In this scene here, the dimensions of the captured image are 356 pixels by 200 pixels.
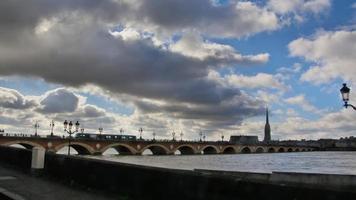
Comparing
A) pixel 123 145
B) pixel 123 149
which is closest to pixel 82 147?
pixel 123 145

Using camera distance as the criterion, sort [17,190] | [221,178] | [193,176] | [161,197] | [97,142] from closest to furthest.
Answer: [221,178] < [193,176] < [161,197] < [17,190] < [97,142]

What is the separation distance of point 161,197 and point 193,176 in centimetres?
127

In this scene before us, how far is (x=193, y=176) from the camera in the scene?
10477mm

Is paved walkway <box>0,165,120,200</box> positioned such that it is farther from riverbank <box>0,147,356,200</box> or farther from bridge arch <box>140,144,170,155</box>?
bridge arch <box>140,144,170,155</box>

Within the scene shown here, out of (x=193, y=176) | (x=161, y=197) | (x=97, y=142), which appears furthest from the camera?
(x=97, y=142)

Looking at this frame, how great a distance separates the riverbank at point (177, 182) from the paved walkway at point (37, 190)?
43 cm

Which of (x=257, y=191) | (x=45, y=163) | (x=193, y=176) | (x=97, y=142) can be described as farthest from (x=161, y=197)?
(x=97, y=142)

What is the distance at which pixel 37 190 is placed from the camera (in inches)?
585

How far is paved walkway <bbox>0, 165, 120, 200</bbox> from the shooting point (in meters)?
13.3

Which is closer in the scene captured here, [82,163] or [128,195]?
[128,195]

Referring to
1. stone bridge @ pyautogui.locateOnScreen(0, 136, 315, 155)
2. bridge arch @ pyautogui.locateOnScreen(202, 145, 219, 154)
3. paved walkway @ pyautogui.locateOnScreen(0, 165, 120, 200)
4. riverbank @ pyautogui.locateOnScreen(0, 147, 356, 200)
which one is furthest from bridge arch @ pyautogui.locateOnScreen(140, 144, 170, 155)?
riverbank @ pyautogui.locateOnScreen(0, 147, 356, 200)

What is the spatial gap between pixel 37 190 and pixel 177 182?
5.75 meters

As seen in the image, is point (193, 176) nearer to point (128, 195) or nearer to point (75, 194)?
point (128, 195)

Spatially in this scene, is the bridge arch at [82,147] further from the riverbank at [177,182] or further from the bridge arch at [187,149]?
the riverbank at [177,182]
